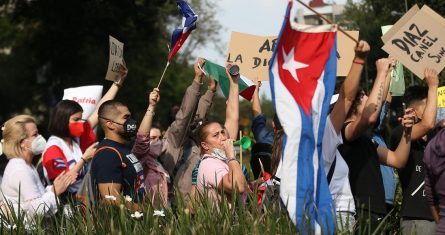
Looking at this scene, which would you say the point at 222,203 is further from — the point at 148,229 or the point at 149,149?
the point at 149,149

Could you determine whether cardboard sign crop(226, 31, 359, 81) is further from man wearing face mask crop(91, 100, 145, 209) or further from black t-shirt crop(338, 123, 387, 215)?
black t-shirt crop(338, 123, 387, 215)

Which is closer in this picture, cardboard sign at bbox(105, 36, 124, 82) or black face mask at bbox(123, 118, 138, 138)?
black face mask at bbox(123, 118, 138, 138)

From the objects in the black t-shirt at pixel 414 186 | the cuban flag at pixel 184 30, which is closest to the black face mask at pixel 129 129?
→ the cuban flag at pixel 184 30

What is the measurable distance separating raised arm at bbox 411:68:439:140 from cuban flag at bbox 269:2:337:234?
2.79 feet

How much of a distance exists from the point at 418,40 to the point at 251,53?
2.55 metres

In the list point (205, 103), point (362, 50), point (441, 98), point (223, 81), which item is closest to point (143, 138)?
point (205, 103)

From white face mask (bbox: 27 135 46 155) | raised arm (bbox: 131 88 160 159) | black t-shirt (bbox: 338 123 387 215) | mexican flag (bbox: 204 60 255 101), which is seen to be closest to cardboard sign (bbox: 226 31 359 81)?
mexican flag (bbox: 204 60 255 101)

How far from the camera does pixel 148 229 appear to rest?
5688 mm

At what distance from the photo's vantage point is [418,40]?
6922 millimetres

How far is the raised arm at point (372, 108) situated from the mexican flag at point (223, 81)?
7.81ft

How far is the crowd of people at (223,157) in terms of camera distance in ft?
19.9

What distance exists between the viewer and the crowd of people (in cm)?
605

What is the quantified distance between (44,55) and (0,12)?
2.15 meters

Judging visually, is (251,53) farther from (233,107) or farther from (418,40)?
(418,40)
